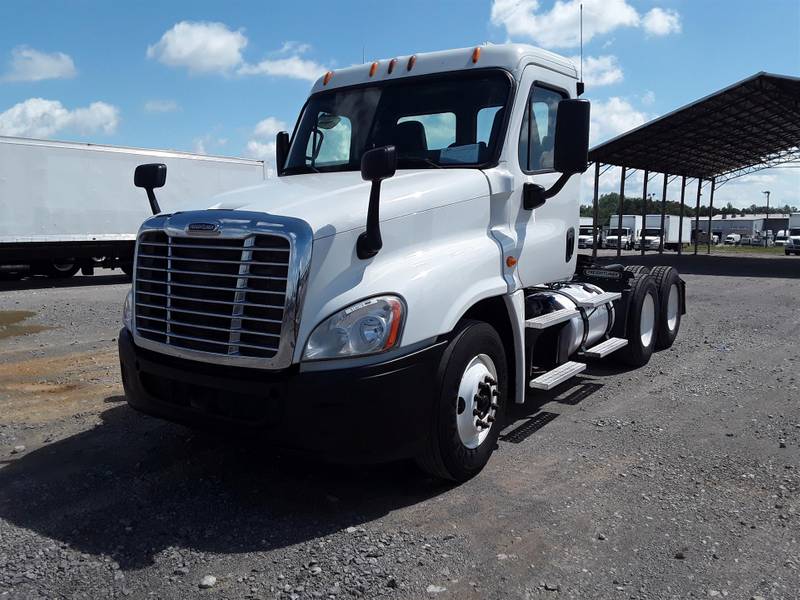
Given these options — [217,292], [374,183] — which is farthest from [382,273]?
[217,292]

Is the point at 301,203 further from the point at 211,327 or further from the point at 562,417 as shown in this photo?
the point at 562,417

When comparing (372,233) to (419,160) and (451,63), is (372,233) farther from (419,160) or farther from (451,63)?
(451,63)

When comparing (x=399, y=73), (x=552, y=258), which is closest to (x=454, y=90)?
(x=399, y=73)

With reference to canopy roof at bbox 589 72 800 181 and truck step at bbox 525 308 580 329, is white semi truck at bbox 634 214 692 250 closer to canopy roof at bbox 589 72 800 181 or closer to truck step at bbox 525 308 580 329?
canopy roof at bbox 589 72 800 181

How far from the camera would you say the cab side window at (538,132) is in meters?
5.23

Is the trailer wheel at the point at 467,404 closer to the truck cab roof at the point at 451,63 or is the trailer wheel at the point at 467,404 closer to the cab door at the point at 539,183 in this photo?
the cab door at the point at 539,183

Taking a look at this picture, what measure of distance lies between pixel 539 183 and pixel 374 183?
1.98m

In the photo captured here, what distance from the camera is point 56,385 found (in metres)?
7.07

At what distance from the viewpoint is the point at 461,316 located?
4.24 metres

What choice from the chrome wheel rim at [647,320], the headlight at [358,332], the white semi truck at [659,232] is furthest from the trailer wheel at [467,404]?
the white semi truck at [659,232]

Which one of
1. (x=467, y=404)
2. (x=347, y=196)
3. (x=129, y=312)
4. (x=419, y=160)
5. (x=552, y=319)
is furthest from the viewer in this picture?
(x=552, y=319)

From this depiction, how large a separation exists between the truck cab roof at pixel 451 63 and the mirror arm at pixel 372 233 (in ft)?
6.21

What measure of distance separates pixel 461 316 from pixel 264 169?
20652 millimetres

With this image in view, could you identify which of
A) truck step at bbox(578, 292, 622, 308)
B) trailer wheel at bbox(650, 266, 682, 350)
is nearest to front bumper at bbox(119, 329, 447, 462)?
truck step at bbox(578, 292, 622, 308)
